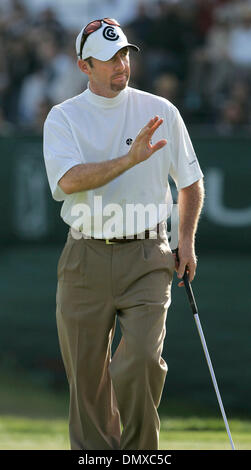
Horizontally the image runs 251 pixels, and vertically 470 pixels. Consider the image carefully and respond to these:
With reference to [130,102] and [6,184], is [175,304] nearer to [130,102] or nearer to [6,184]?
[6,184]

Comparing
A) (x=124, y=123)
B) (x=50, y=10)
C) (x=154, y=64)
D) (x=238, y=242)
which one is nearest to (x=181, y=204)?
(x=124, y=123)

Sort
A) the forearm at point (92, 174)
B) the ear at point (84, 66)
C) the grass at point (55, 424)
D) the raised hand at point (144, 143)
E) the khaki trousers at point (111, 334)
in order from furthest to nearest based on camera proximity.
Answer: the grass at point (55, 424), the ear at point (84, 66), the khaki trousers at point (111, 334), the forearm at point (92, 174), the raised hand at point (144, 143)

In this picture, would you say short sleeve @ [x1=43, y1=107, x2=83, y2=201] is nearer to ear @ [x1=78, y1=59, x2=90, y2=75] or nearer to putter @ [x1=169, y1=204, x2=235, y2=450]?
ear @ [x1=78, y1=59, x2=90, y2=75]

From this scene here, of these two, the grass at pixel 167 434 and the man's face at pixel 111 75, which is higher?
the man's face at pixel 111 75

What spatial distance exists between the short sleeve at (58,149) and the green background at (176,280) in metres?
4.28

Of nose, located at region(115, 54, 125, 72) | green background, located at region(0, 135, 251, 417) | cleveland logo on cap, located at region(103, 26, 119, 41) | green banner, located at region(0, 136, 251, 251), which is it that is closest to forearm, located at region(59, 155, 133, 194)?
nose, located at region(115, 54, 125, 72)

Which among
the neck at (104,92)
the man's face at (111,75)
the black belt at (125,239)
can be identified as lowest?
the black belt at (125,239)

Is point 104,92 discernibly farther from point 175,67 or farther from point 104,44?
point 175,67

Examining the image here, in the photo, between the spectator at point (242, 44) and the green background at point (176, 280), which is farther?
the spectator at point (242, 44)

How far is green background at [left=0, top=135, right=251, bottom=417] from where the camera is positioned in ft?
30.1

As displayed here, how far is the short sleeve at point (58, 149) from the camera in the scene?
487cm

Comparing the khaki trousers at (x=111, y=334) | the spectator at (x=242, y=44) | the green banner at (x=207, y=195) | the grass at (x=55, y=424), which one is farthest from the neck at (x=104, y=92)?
the spectator at (x=242, y=44)

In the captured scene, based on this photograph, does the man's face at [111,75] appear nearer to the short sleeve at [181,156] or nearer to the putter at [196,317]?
the short sleeve at [181,156]

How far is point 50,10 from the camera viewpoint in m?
12.3
